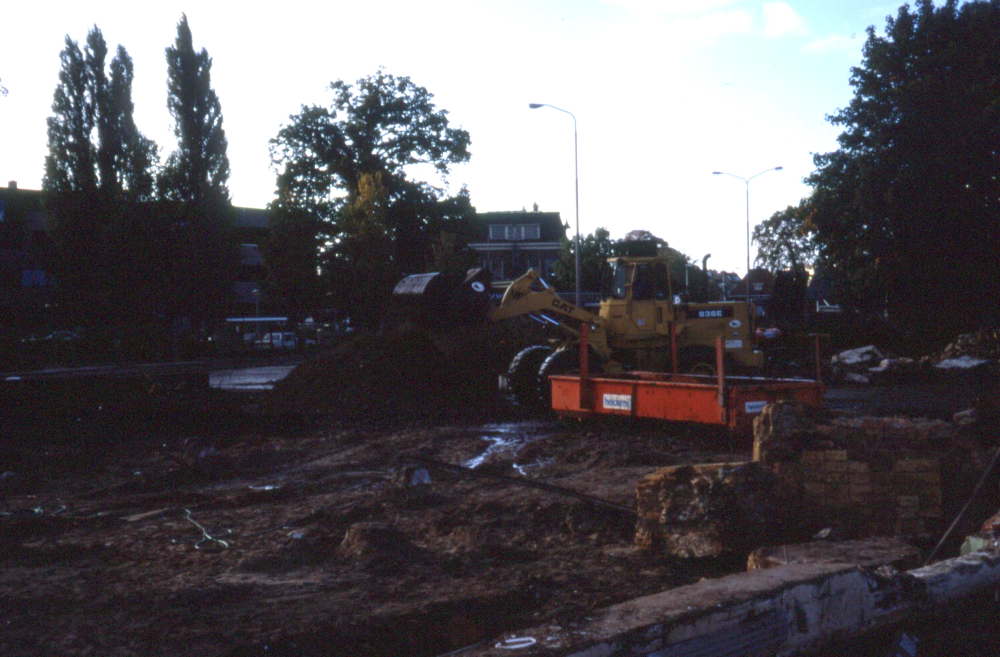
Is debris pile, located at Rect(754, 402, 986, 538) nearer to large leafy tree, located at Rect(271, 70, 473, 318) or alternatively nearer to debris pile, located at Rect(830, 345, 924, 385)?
debris pile, located at Rect(830, 345, 924, 385)

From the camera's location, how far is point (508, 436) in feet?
43.4

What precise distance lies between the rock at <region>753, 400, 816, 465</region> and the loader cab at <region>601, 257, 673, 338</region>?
980cm

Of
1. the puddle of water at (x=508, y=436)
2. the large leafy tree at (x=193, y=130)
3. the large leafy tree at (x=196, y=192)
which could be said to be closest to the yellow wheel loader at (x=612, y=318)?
the puddle of water at (x=508, y=436)

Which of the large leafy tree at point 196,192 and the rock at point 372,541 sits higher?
the large leafy tree at point 196,192

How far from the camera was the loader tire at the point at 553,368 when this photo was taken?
1519 centimetres

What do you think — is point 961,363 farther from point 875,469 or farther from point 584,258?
point 584,258

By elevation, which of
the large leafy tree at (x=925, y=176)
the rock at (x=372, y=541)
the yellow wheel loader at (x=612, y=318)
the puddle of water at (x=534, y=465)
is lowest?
the puddle of water at (x=534, y=465)

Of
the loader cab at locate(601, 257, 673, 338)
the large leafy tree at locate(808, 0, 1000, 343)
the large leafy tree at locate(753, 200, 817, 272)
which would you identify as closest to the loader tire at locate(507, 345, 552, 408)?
the loader cab at locate(601, 257, 673, 338)

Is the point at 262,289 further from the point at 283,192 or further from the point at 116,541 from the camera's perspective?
the point at 116,541

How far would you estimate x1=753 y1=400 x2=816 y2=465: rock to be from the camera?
6.54 metres

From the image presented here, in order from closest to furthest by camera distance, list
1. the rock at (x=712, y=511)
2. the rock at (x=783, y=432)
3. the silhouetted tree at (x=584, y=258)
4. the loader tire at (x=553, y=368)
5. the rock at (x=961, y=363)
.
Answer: the rock at (x=712, y=511), the rock at (x=783, y=432), the loader tire at (x=553, y=368), the rock at (x=961, y=363), the silhouetted tree at (x=584, y=258)

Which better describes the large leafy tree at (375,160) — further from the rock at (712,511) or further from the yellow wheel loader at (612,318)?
the rock at (712,511)

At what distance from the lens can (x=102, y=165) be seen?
39594mm

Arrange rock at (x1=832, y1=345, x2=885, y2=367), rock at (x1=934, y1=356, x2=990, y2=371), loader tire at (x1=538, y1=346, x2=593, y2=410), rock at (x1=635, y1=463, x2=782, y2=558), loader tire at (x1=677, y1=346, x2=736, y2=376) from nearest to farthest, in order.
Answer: rock at (x1=635, y1=463, x2=782, y2=558), loader tire at (x1=538, y1=346, x2=593, y2=410), loader tire at (x1=677, y1=346, x2=736, y2=376), rock at (x1=934, y1=356, x2=990, y2=371), rock at (x1=832, y1=345, x2=885, y2=367)
